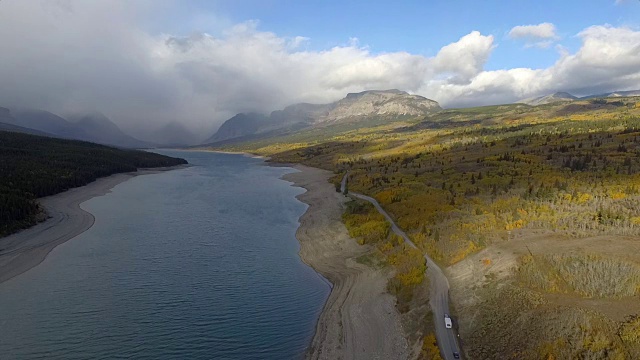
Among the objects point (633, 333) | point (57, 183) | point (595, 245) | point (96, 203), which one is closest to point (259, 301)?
point (633, 333)

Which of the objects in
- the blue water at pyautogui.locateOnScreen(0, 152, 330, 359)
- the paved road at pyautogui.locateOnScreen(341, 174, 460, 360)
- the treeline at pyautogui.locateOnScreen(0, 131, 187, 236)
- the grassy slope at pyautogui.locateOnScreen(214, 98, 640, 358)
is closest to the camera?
the grassy slope at pyautogui.locateOnScreen(214, 98, 640, 358)

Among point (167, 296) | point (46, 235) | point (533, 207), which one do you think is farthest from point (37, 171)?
point (533, 207)

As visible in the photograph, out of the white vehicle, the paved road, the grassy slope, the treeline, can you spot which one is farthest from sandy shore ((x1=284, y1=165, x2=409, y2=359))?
the treeline

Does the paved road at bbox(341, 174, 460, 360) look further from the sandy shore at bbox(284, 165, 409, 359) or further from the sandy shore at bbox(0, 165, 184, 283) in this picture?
the sandy shore at bbox(0, 165, 184, 283)

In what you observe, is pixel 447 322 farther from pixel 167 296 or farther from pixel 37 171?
pixel 37 171

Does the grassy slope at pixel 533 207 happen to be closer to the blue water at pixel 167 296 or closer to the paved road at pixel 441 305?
the paved road at pixel 441 305

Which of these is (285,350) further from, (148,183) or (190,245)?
(148,183)
